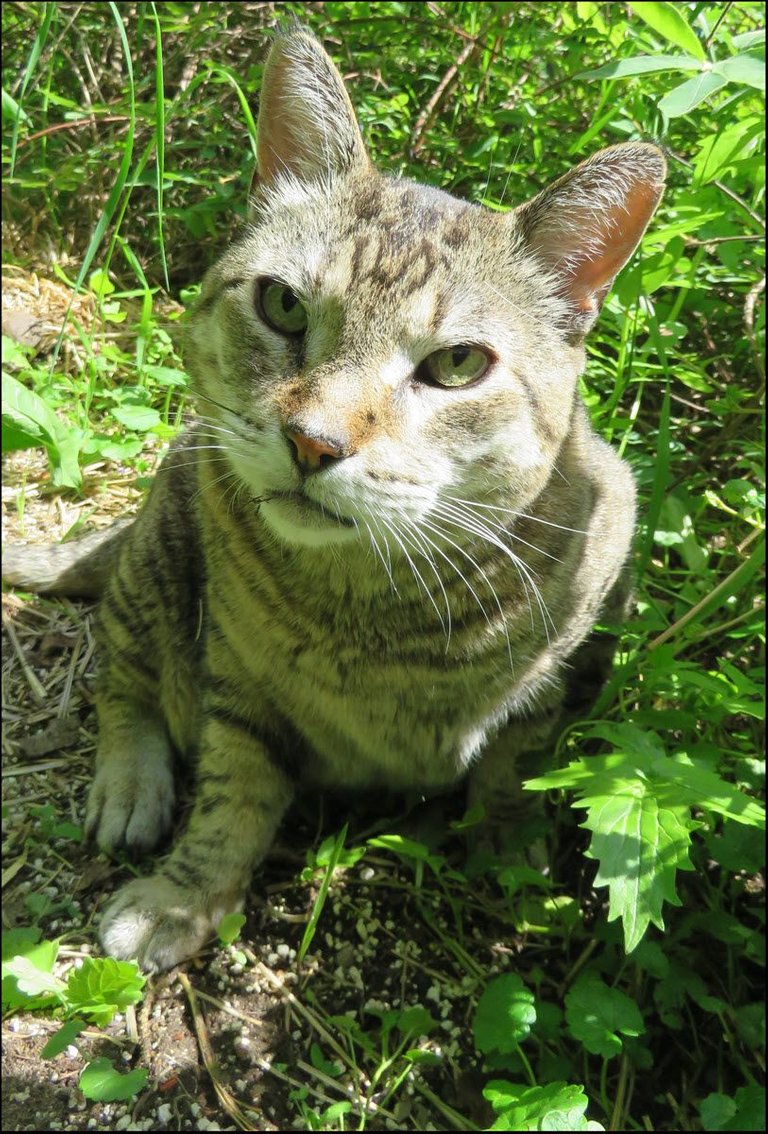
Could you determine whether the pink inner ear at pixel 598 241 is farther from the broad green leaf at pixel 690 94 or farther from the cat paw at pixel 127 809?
the cat paw at pixel 127 809

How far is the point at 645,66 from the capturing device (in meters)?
1.66

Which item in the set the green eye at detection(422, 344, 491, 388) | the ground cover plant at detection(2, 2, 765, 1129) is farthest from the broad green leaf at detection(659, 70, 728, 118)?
the green eye at detection(422, 344, 491, 388)

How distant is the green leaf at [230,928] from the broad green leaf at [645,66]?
1830mm

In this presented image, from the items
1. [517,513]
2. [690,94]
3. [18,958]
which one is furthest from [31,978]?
[690,94]

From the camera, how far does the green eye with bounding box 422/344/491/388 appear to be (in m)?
1.71

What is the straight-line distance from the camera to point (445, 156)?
10.9 ft

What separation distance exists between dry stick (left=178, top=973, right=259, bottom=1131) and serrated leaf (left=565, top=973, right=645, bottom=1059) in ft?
2.14

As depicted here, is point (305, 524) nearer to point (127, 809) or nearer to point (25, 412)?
point (25, 412)

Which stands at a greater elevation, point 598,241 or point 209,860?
point 598,241

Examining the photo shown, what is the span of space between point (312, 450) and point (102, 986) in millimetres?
1100

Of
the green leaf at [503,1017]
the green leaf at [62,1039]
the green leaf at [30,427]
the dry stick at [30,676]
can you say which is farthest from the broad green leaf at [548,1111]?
the dry stick at [30,676]

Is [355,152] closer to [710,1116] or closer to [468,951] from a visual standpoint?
[468,951]

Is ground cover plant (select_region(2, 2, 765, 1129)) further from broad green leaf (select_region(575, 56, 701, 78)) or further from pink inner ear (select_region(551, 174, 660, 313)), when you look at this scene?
pink inner ear (select_region(551, 174, 660, 313))

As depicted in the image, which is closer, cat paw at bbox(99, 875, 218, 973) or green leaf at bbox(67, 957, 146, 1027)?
green leaf at bbox(67, 957, 146, 1027)
